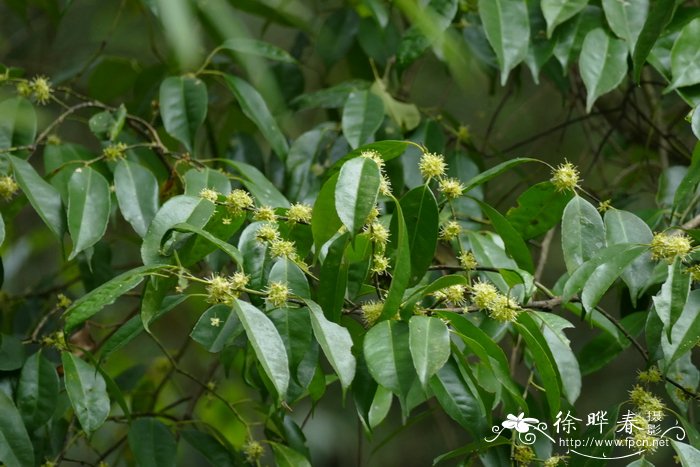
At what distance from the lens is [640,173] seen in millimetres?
1800

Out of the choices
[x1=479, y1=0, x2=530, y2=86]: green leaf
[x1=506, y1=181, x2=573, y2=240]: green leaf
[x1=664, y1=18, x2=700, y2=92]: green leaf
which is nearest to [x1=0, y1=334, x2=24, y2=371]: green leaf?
[x1=506, y1=181, x2=573, y2=240]: green leaf

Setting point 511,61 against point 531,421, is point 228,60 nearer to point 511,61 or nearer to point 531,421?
point 511,61

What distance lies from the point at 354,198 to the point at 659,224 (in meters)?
0.66

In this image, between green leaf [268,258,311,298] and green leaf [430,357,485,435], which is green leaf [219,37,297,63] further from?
green leaf [430,357,485,435]

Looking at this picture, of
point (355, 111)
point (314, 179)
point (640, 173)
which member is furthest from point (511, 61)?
point (640, 173)

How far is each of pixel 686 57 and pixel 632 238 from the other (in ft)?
1.03

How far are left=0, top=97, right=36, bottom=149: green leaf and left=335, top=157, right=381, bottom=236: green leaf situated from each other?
598 millimetres

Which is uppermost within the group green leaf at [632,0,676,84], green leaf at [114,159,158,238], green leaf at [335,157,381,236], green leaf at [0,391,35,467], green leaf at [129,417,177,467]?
green leaf at [632,0,676,84]

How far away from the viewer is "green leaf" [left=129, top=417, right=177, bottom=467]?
1.17m

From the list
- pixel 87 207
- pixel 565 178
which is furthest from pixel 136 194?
pixel 565 178

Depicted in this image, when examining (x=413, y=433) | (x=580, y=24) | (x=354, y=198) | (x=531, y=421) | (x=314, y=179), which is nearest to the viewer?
(x=354, y=198)

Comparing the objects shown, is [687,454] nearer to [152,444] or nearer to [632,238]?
[632,238]

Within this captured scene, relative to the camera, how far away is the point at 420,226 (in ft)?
3.07

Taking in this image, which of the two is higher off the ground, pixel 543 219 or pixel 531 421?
pixel 543 219
